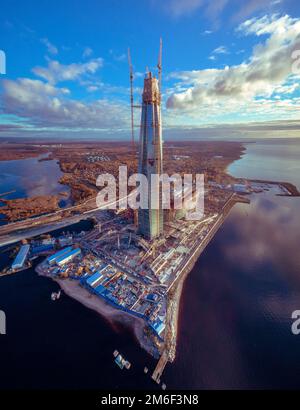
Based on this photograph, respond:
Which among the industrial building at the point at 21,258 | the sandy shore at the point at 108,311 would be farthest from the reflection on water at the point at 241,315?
the industrial building at the point at 21,258

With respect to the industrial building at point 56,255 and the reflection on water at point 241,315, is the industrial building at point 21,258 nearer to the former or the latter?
the industrial building at point 56,255

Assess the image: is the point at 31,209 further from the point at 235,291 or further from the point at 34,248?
the point at 235,291

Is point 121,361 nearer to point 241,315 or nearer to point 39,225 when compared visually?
point 241,315

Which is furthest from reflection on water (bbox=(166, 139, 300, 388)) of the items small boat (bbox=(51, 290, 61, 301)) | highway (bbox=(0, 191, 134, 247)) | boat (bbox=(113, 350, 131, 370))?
highway (bbox=(0, 191, 134, 247))

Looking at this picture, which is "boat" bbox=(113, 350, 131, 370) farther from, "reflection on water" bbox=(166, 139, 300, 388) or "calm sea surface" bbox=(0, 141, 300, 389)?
"reflection on water" bbox=(166, 139, 300, 388)

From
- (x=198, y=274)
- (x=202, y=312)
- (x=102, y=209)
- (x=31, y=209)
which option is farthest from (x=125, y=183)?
(x=202, y=312)

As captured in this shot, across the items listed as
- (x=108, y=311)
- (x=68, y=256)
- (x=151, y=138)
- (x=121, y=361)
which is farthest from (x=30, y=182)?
(x=121, y=361)
